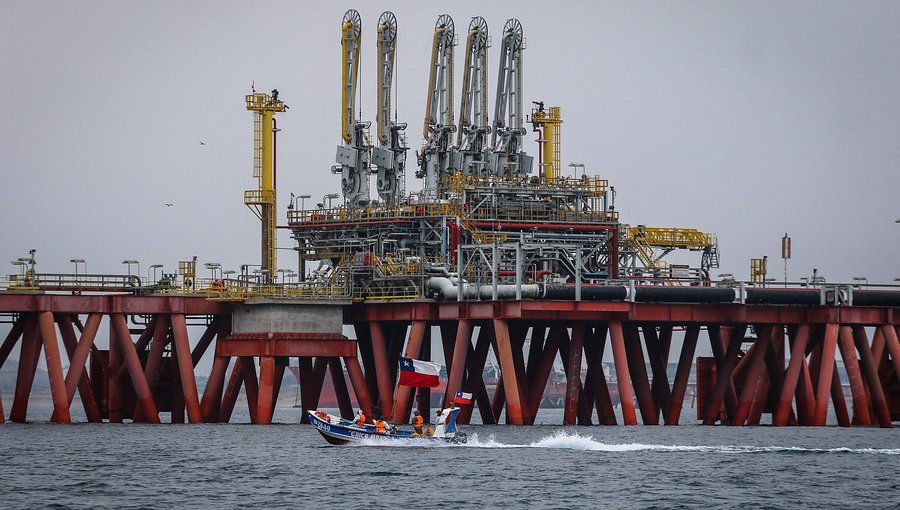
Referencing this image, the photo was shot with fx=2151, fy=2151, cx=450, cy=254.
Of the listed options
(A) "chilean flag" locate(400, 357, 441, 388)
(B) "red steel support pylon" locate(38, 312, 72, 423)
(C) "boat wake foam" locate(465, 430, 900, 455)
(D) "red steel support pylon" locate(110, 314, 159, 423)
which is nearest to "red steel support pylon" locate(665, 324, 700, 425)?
(C) "boat wake foam" locate(465, 430, 900, 455)

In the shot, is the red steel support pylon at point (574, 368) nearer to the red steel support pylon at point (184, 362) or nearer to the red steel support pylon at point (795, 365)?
the red steel support pylon at point (795, 365)

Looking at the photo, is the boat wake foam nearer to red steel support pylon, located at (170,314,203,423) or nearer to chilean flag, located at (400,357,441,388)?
chilean flag, located at (400,357,441,388)

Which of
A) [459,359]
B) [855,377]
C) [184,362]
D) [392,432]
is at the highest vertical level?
[459,359]

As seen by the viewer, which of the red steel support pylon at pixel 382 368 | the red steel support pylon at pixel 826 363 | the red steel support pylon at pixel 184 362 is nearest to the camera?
the red steel support pylon at pixel 184 362

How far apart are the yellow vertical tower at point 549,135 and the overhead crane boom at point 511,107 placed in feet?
8.91

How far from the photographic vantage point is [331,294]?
129m

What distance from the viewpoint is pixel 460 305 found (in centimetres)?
12394

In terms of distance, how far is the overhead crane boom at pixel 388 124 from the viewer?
138000mm

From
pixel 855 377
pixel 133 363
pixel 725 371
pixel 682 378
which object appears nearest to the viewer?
pixel 133 363

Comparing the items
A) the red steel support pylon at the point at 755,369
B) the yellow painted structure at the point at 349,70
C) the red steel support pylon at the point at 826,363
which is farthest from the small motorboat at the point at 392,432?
the yellow painted structure at the point at 349,70

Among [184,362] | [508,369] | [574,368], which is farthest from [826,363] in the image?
[184,362]

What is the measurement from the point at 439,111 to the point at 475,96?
2643 millimetres

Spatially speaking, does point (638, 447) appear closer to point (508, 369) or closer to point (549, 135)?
point (508, 369)

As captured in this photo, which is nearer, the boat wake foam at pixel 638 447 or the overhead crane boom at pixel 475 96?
the boat wake foam at pixel 638 447
